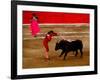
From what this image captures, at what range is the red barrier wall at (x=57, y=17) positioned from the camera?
1944mm

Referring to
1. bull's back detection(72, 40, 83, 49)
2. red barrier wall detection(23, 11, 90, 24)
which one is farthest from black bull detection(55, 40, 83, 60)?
red barrier wall detection(23, 11, 90, 24)

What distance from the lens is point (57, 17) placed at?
6.69ft

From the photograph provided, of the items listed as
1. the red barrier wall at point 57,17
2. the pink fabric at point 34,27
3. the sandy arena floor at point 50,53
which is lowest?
the sandy arena floor at point 50,53

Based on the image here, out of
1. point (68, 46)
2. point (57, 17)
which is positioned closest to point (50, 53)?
point (68, 46)

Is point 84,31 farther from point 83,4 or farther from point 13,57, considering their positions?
point 13,57

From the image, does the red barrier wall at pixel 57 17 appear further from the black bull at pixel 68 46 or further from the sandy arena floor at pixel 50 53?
the black bull at pixel 68 46

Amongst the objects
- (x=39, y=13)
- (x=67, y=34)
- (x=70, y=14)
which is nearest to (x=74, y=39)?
(x=67, y=34)

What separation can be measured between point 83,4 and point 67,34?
0.35 m

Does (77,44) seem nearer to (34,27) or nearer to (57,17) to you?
(57,17)

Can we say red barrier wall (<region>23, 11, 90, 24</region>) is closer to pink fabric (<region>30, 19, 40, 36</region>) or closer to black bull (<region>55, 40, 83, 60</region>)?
pink fabric (<region>30, 19, 40, 36</region>)

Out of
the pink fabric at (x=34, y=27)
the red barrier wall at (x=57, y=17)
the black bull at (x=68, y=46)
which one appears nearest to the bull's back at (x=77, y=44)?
the black bull at (x=68, y=46)

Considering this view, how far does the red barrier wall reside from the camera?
1944 millimetres

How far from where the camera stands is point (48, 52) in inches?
79.2

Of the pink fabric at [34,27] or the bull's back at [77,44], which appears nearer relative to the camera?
the pink fabric at [34,27]
